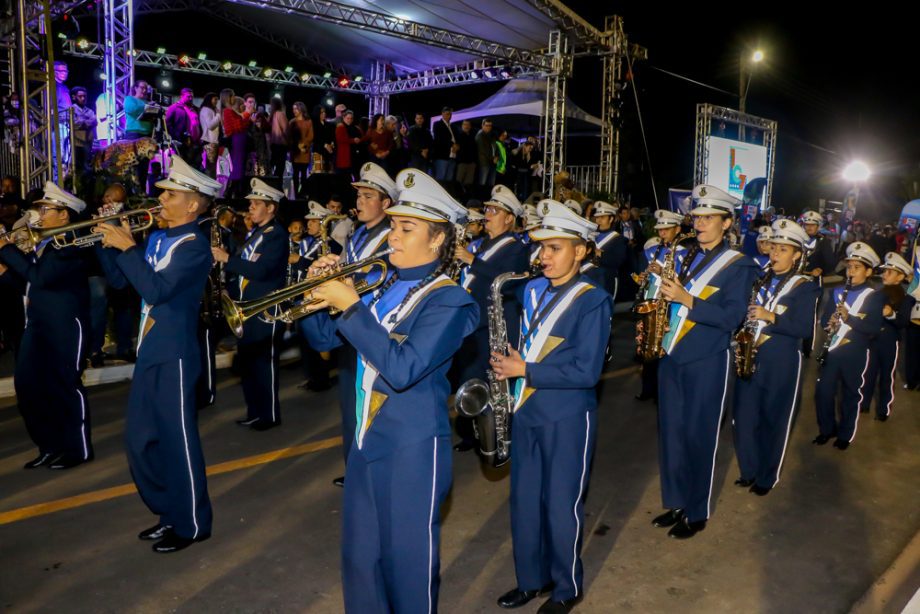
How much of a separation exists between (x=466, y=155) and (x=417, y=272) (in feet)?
49.9

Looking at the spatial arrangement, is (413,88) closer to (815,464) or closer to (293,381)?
(293,381)

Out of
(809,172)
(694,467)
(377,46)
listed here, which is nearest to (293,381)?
(694,467)

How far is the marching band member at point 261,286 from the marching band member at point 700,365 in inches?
150

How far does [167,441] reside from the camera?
4.75m

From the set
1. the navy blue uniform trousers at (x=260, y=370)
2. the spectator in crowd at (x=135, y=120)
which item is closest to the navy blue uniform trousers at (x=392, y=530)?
the navy blue uniform trousers at (x=260, y=370)

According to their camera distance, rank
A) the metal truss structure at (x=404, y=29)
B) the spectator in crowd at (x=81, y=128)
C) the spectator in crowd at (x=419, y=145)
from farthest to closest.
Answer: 1. the spectator in crowd at (x=419, y=145)
2. the spectator in crowd at (x=81, y=128)
3. the metal truss structure at (x=404, y=29)

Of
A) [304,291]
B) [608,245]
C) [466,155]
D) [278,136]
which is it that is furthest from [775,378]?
[466,155]

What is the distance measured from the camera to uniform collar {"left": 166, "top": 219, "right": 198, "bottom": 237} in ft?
15.8

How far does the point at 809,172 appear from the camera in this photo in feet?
133

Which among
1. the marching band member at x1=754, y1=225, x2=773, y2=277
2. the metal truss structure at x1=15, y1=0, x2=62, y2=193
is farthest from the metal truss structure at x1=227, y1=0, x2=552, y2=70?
the marching band member at x1=754, y1=225, x2=773, y2=277

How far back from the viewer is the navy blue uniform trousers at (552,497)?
4031 mm

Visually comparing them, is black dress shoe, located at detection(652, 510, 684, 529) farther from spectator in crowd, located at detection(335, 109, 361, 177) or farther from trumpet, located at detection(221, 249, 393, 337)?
spectator in crowd, located at detection(335, 109, 361, 177)

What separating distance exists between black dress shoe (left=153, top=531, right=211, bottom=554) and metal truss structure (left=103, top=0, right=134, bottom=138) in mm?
11892

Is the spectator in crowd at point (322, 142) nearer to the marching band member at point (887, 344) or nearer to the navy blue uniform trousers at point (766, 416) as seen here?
the marching band member at point (887, 344)
